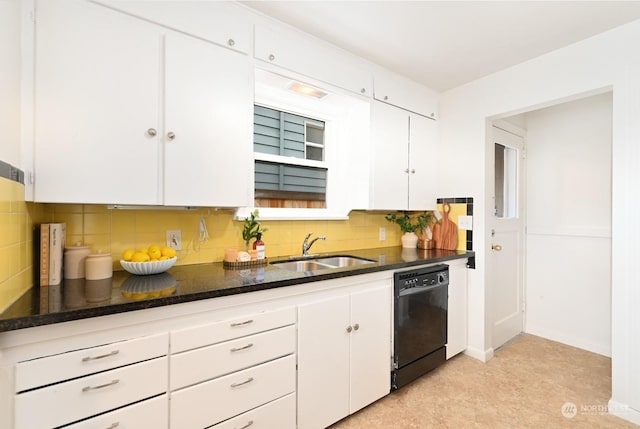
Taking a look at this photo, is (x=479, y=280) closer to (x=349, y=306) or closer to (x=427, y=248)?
(x=427, y=248)

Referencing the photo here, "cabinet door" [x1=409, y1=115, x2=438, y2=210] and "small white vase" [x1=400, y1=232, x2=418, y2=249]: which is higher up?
"cabinet door" [x1=409, y1=115, x2=438, y2=210]

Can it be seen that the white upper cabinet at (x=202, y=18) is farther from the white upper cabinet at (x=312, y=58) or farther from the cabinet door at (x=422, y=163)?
the cabinet door at (x=422, y=163)

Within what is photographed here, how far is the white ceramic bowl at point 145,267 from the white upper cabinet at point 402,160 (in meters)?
1.56

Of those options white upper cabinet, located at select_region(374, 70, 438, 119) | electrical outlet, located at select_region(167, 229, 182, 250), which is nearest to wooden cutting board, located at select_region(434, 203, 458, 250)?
white upper cabinet, located at select_region(374, 70, 438, 119)

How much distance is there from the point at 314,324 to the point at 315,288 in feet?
0.64

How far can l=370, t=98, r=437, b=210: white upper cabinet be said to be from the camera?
2.48m

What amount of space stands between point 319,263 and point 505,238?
1975mm

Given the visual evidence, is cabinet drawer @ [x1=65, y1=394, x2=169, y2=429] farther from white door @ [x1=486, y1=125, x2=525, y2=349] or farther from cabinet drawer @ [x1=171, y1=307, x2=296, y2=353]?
white door @ [x1=486, y1=125, x2=525, y2=349]

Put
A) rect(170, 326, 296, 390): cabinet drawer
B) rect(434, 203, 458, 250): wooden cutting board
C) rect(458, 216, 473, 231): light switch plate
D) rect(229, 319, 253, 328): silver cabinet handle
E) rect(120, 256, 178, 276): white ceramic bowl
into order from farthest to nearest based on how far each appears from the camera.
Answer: rect(434, 203, 458, 250): wooden cutting board
rect(458, 216, 473, 231): light switch plate
rect(120, 256, 178, 276): white ceramic bowl
rect(229, 319, 253, 328): silver cabinet handle
rect(170, 326, 296, 390): cabinet drawer

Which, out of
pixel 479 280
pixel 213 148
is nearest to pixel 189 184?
pixel 213 148

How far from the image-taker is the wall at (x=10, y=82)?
1071mm

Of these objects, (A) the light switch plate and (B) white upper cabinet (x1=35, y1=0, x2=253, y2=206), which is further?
(A) the light switch plate

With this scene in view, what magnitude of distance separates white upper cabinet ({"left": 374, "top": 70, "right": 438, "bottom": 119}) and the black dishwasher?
141 centimetres

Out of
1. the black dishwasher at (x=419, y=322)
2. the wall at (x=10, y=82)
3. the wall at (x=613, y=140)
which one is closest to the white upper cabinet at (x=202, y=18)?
the wall at (x=10, y=82)
